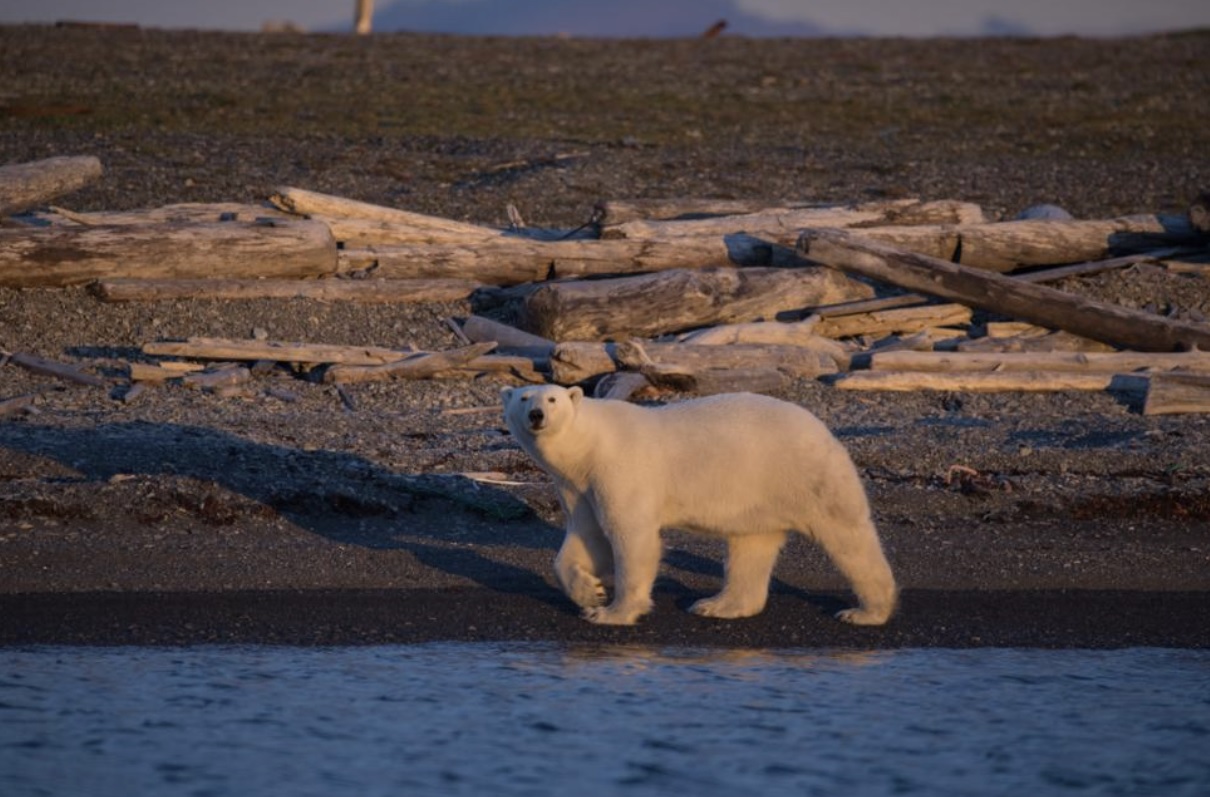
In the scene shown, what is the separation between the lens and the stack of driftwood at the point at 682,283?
40.9 feet

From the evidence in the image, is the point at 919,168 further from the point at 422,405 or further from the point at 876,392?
the point at 422,405

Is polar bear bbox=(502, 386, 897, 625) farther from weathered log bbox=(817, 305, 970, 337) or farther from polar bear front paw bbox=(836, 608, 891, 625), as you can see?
weathered log bbox=(817, 305, 970, 337)

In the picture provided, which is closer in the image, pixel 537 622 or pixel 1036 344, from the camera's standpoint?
pixel 537 622

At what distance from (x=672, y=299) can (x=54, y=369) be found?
501 cm

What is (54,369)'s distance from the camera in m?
12.1

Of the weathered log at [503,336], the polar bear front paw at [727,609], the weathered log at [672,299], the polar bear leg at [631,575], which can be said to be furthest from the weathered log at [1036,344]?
the polar bear leg at [631,575]

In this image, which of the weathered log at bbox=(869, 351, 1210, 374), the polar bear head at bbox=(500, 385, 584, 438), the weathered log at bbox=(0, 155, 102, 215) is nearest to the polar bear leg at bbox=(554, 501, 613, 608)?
the polar bear head at bbox=(500, 385, 584, 438)

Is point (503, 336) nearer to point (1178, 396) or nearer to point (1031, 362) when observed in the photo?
point (1031, 362)

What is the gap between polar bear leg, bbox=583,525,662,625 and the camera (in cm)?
716

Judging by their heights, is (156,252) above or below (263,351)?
above

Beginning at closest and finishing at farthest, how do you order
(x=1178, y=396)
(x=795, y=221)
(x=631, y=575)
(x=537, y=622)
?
(x=631, y=575), (x=537, y=622), (x=1178, y=396), (x=795, y=221)

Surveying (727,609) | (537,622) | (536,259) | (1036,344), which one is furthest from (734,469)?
(536,259)

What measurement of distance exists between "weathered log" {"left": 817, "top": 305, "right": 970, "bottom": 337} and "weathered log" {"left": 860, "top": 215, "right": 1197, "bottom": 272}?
873 mm

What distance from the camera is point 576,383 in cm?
1226
